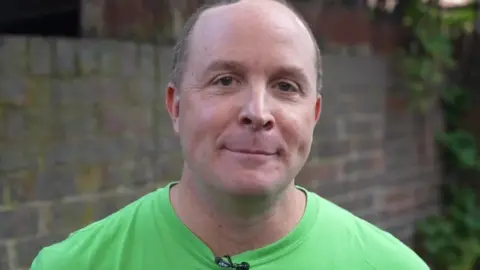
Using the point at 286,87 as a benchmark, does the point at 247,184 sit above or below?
below

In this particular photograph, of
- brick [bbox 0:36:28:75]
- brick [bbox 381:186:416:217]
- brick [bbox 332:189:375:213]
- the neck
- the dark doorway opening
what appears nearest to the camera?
the neck

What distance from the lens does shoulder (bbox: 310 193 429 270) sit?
1607 millimetres

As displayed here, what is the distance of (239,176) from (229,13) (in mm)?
404

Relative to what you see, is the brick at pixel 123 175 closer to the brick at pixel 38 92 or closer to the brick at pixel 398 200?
the brick at pixel 38 92

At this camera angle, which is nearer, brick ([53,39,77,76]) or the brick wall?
the brick wall

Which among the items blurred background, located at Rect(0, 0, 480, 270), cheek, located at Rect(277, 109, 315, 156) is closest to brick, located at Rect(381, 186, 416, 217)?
blurred background, located at Rect(0, 0, 480, 270)

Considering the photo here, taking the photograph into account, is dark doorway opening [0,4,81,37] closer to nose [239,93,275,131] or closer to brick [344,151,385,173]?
brick [344,151,385,173]

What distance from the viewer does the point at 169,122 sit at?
301 cm

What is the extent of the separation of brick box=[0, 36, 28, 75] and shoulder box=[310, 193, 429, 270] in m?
1.37

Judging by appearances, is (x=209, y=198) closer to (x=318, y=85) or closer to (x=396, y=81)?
(x=318, y=85)

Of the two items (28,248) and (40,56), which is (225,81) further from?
(28,248)

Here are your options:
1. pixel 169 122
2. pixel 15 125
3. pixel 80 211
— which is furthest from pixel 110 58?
pixel 80 211

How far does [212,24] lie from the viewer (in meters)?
1.50

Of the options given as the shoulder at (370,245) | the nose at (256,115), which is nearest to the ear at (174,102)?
the nose at (256,115)
